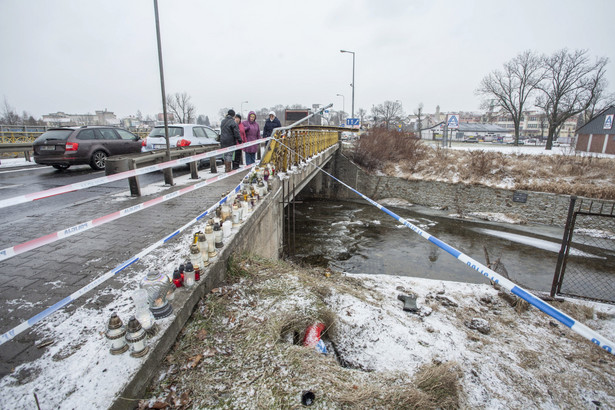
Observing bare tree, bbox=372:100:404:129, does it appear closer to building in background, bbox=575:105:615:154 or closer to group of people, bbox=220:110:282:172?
building in background, bbox=575:105:615:154

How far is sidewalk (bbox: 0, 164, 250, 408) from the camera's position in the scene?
2.10 m

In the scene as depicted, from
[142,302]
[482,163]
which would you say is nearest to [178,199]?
[142,302]

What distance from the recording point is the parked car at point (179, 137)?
33.0 feet

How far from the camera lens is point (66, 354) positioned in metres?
2.21

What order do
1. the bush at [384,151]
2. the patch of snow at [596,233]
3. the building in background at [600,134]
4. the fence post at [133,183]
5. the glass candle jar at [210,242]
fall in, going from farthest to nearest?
1. the building in background at [600,134]
2. the bush at [384,151]
3. the patch of snow at [596,233]
4. the fence post at [133,183]
5. the glass candle jar at [210,242]

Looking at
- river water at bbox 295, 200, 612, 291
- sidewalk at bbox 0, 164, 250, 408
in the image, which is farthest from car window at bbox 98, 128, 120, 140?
river water at bbox 295, 200, 612, 291

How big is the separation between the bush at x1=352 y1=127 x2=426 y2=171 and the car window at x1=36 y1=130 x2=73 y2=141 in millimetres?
18611

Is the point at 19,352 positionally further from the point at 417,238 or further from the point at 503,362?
the point at 417,238

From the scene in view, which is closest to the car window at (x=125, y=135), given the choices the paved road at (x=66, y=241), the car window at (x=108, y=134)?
the car window at (x=108, y=134)

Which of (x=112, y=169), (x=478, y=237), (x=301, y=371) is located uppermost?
(x=112, y=169)

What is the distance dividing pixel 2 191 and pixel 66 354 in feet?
25.3

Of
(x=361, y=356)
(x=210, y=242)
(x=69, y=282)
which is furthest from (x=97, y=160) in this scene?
(x=361, y=356)

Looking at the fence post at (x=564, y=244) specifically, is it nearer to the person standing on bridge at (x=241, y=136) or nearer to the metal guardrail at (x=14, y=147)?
the person standing on bridge at (x=241, y=136)

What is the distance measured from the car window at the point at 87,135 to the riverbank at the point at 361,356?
8.96 m
